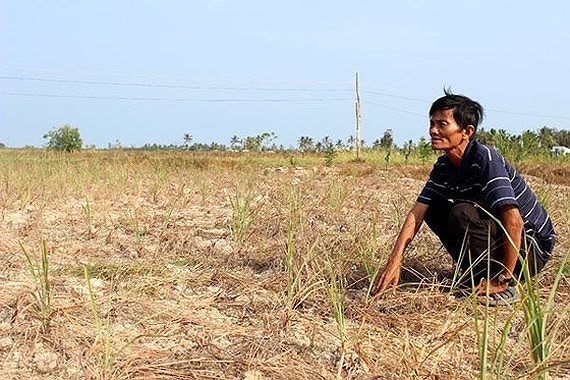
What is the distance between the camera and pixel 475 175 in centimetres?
227

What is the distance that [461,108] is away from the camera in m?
2.20

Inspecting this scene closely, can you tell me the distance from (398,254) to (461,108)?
622mm

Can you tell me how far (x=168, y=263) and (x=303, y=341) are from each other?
45.8 inches

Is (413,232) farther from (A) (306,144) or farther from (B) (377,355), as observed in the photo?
(A) (306,144)

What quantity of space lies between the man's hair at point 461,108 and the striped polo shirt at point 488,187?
0.34ft

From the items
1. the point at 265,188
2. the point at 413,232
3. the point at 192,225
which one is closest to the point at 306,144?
the point at 265,188

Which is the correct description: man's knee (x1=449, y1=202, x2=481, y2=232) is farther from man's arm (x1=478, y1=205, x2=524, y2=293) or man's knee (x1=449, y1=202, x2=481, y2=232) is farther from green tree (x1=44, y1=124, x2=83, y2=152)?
green tree (x1=44, y1=124, x2=83, y2=152)

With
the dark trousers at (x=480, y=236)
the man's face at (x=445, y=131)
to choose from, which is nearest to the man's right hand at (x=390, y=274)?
the dark trousers at (x=480, y=236)

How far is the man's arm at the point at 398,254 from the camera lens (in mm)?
2186

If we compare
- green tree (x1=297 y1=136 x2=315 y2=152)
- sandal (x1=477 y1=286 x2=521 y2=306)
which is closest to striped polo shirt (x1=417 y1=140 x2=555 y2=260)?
sandal (x1=477 y1=286 x2=521 y2=306)

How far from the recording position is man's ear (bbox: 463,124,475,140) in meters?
2.24

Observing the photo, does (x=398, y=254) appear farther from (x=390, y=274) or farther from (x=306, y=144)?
(x=306, y=144)

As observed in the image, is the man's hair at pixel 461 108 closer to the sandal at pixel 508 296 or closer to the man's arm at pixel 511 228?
the man's arm at pixel 511 228

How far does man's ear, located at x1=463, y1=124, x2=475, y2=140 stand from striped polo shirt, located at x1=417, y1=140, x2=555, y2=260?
1.4 inches
